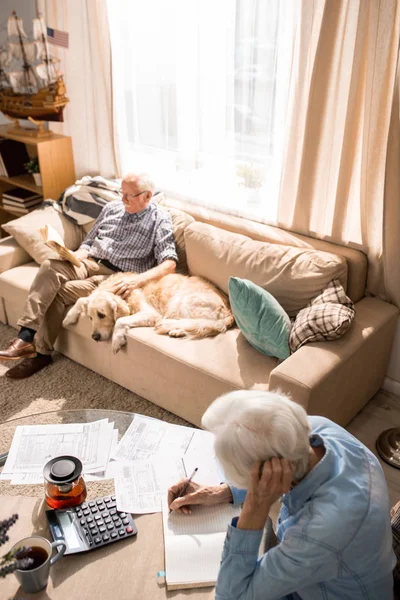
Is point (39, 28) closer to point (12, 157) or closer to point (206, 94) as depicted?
point (12, 157)

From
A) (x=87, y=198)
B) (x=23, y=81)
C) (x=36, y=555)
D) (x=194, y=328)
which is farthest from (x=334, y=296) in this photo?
(x=23, y=81)

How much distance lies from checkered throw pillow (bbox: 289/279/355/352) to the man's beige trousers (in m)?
1.25

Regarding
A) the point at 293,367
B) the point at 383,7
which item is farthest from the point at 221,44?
the point at 293,367

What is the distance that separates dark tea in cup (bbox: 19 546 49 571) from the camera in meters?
1.24

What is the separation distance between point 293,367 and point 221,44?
6.09 feet

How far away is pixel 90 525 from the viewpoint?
4.66ft

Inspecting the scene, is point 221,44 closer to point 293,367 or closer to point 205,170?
point 205,170

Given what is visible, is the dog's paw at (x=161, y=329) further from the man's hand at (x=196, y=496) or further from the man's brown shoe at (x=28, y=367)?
the man's hand at (x=196, y=496)

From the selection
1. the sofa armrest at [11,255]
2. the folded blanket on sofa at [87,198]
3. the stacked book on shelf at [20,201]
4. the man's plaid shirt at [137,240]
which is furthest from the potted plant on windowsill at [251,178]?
the stacked book on shelf at [20,201]

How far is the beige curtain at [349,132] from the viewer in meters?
2.30

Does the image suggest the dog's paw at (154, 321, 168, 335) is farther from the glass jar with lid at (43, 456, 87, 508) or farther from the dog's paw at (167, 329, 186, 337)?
the glass jar with lid at (43, 456, 87, 508)

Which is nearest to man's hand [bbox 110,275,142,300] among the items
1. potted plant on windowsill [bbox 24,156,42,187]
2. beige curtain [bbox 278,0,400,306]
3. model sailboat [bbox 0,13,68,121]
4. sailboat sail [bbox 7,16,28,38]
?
beige curtain [bbox 278,0,400,306]

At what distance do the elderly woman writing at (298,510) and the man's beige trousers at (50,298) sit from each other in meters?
1.88

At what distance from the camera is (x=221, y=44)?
2893mm
